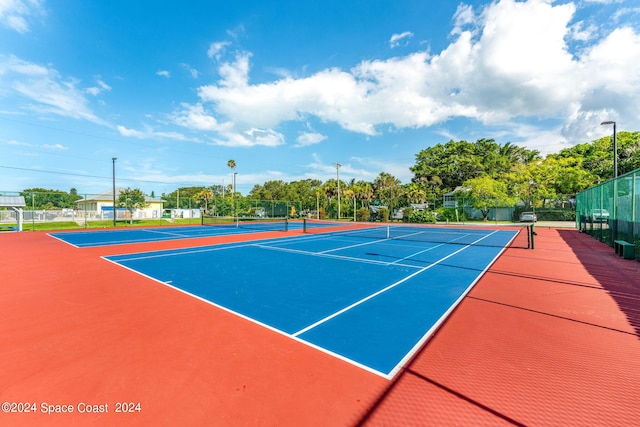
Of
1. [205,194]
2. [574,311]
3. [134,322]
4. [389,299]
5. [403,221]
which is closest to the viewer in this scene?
[134,322]

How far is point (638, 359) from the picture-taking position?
405 cm

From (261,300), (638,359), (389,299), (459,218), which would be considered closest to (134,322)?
(261,300)

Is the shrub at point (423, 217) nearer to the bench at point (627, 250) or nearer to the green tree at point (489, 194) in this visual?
the green tree at point (489, 194)

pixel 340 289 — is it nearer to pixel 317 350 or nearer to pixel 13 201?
pixel 317 350

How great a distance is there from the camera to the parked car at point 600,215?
16859mm

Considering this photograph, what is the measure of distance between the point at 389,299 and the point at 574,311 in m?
3.75

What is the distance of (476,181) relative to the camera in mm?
37875

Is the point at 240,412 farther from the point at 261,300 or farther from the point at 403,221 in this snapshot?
the point at 403,221

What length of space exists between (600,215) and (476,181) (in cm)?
2088

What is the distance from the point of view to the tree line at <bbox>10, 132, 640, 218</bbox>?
37594 mm

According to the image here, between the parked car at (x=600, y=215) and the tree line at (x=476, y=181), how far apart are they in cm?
1691

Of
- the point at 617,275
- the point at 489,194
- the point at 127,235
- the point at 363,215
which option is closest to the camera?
the point at 617,275

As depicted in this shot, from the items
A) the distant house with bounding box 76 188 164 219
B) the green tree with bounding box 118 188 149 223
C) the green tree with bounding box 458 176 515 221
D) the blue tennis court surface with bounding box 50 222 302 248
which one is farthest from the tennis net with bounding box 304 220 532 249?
the distant house with bounding box 76 188 164 219

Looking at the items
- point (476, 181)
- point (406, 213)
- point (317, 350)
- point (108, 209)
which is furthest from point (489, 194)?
point (108, 209)
